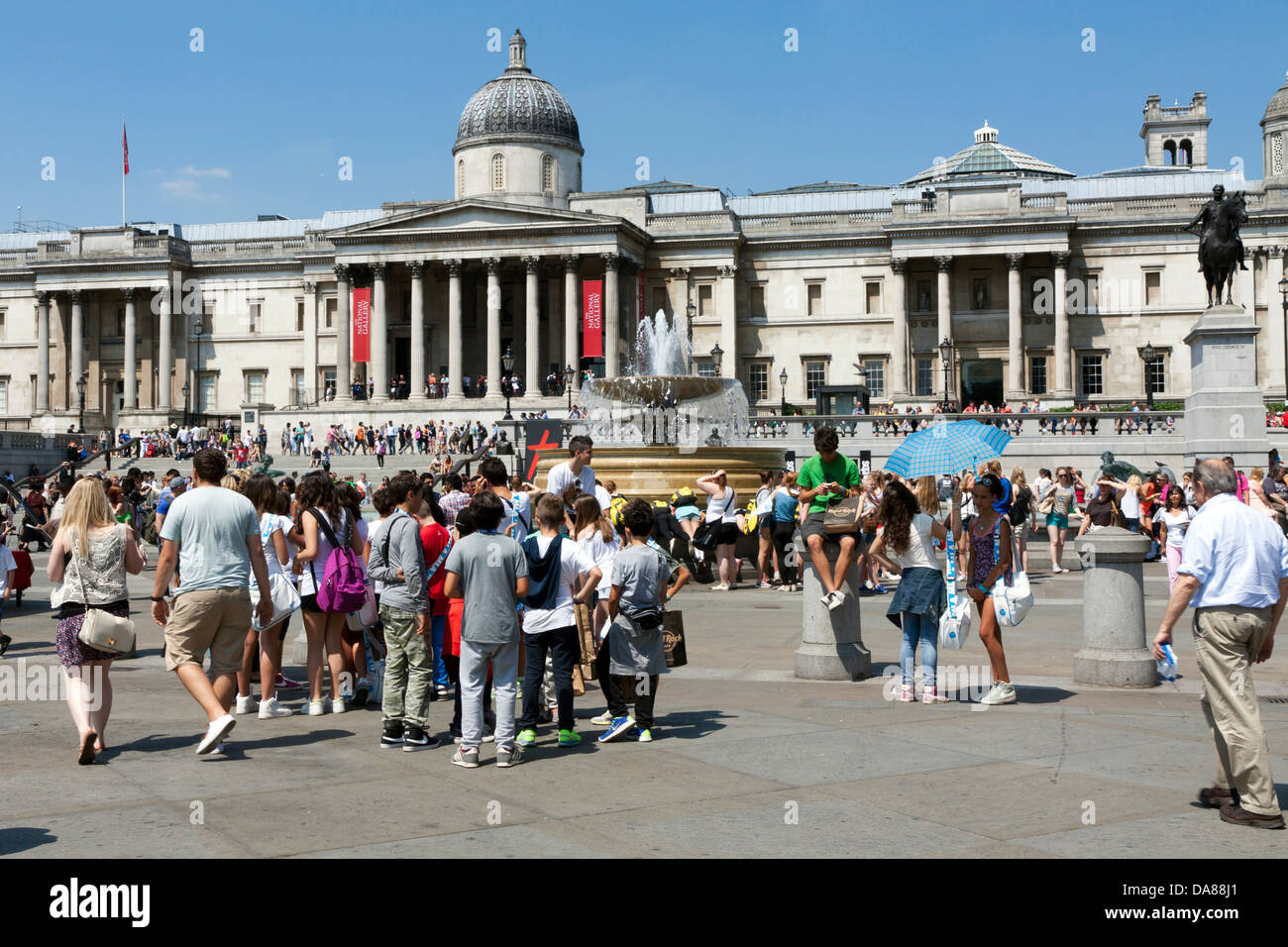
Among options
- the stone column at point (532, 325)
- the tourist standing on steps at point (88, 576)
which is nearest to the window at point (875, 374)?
the stone column at point (532, 325)

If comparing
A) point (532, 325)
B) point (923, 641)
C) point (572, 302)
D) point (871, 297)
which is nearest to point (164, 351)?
point (532, 325)

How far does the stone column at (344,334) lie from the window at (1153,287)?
41.6 m

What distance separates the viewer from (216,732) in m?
8.68

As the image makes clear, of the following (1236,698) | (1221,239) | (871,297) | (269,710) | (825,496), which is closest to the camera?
(1236,698)

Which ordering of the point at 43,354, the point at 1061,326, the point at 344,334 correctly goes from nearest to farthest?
1. the point at 1061,326
2. the point at 344,334
3. the point at 43,354

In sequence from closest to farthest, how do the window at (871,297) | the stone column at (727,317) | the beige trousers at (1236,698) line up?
the beige trousers at (1236,698)
the stone column at (727,317)
the window at (871,297)

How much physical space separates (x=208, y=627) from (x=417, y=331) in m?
59.0

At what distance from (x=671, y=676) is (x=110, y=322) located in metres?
72.5

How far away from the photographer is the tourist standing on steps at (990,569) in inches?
427

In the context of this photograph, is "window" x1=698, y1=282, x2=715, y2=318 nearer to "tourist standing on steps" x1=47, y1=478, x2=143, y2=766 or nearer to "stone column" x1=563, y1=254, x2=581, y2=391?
"stone column" x1=563, y1=254, x2=581, y2=391

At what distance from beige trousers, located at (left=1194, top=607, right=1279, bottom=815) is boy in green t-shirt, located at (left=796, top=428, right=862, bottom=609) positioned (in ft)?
15.0

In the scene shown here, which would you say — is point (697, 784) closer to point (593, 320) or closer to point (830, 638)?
point (830, 638)

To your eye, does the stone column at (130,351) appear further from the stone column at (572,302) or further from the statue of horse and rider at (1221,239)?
the statue of horse and rider at (1221,239)
